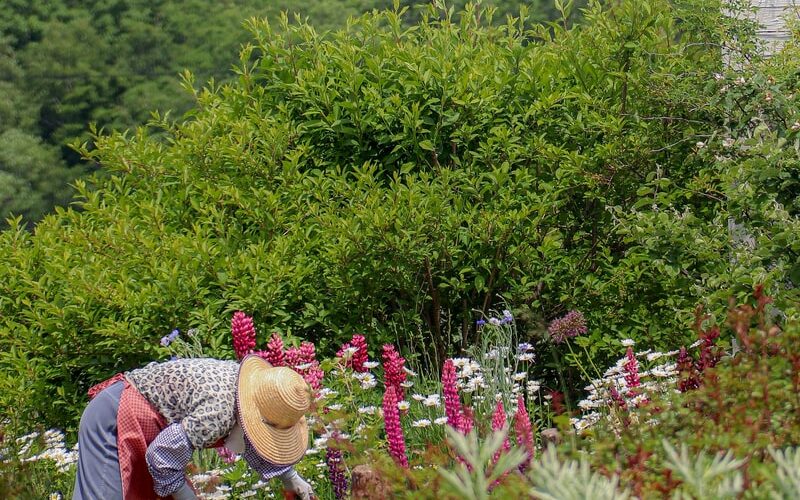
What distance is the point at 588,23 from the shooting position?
654 centimetres

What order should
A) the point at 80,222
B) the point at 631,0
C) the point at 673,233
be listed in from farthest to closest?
the point at 80,222 < the point at 631,0 < the point at 673,233

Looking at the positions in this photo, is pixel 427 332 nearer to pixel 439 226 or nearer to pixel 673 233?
pixel 439 226

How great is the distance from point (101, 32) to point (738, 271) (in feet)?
83.7

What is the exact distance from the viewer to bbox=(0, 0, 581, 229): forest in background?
24.0m

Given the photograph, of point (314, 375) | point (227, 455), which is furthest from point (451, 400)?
point (227, 455)

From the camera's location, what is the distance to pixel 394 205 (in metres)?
5.27

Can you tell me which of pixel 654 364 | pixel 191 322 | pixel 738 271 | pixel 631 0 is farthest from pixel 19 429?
pixel 631 0

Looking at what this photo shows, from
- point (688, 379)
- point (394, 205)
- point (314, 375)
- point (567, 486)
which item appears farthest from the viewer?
point (394, 205)

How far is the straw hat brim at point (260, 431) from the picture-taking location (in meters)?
3.34

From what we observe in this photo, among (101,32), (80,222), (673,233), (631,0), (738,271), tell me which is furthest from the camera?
(101,32)

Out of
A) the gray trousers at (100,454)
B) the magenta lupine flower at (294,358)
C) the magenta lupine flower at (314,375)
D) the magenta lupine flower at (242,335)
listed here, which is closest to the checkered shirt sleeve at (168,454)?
the gray trousers at (100,454)

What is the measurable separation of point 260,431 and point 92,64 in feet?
81.3

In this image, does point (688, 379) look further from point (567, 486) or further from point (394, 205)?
point (394, 205)

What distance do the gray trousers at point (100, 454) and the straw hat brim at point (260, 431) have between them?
0.47 meters
